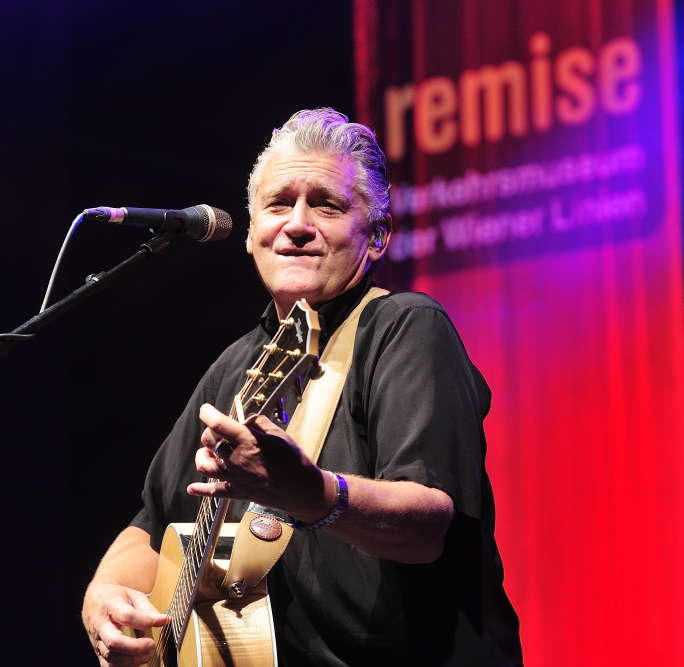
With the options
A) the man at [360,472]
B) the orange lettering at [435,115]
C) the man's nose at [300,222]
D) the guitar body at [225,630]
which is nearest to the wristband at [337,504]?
the man at [360,472]

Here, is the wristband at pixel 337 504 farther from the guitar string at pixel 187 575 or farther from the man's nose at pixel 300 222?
the man's nose at pixel 300 222

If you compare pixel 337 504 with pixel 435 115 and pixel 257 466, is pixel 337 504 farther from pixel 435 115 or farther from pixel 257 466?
pixel 435 115

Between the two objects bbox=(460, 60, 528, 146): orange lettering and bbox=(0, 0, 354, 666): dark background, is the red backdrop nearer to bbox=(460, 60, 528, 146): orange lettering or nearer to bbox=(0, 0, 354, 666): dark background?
bbox=(460, 60, 528, 146): orange lettering

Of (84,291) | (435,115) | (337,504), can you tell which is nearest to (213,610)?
(337,504)

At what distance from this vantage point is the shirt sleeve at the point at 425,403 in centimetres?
189

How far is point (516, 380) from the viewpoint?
14.8 ft

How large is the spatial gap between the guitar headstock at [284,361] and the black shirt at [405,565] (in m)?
0.35

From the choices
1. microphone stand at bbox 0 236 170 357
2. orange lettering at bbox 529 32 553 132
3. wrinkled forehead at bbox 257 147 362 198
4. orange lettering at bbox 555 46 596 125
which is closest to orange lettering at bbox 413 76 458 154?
orange lettering at bbox 529 32 553 132

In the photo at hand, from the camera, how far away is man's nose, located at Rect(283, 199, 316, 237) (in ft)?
7.88

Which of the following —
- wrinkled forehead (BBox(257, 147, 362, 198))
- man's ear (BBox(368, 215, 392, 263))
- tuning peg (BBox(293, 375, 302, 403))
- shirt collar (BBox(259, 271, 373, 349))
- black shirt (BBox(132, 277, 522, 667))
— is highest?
wrinkled forehead (BBox(257, 147, 362, 198))

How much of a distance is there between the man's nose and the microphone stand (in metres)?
0.32

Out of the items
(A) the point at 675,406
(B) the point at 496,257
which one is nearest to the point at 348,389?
(A) the point at 675,406

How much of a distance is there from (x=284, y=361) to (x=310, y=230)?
80cm

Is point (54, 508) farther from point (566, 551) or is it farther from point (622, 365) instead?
point (622, 365)
